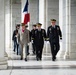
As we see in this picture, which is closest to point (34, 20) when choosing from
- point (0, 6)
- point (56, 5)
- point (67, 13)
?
point (56, 5)

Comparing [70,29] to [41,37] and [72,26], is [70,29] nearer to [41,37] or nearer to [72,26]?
[72,26]

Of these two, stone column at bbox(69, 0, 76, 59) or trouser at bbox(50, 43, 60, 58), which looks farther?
stone column at bbox(69, 0, 76, 59)

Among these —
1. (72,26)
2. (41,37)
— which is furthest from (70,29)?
(41,37)

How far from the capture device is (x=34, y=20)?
32031 mm

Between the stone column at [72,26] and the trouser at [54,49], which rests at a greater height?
the stone column at [72,26]

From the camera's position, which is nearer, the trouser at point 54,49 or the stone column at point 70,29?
the trouser at point 54,49

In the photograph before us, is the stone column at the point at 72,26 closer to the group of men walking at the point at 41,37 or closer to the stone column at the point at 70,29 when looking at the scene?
the stone column at the point at 70,29

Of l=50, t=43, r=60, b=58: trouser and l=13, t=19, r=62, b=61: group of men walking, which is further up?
l=13, t=19, r=62, b=61: group of men walking

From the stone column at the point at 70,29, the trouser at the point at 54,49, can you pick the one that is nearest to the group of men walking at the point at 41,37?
the trouser at the point at 54,49

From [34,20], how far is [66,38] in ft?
42.0

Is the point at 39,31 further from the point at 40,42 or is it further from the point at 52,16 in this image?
the point at 52,16

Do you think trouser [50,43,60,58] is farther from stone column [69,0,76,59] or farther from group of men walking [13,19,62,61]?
stone column [69,0,76,59]

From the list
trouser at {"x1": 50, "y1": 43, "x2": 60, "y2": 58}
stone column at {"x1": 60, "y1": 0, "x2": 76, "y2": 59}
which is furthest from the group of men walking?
stone column at {"x1": 60, "y1": 0, "x2": 76, "y2": 59}

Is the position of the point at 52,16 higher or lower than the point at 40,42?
higher
